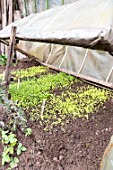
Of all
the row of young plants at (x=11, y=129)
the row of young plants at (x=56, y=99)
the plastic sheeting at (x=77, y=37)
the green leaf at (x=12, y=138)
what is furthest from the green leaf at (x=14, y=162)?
the plastic sheeting at (x=77, y=37)

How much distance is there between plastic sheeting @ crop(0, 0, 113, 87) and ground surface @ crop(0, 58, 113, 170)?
84 centimetres

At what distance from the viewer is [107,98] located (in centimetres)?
299

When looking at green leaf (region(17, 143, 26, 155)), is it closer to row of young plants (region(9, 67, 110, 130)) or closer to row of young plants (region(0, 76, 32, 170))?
row of young plants (region(0, 76, 32, 170))

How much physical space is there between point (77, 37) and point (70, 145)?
0.97 meters

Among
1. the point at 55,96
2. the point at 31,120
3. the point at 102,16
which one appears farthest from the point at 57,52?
the point at 31,120

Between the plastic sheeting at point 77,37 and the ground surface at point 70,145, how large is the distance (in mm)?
835

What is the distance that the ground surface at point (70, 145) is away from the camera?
2.07m

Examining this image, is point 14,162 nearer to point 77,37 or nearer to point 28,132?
point 28,132

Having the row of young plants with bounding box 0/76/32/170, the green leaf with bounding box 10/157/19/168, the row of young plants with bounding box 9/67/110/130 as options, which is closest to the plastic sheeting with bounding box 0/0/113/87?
the row of young plants with bounding box 9/67/110/130

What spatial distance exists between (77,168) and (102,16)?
1.64 m

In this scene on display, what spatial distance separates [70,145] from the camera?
2230 mm

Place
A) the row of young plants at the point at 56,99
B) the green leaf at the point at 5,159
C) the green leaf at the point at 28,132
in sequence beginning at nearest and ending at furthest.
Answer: the green leaf at the point at 5,159
the green leaf at the point at 28,132
the row of young plants at the point at 56,99

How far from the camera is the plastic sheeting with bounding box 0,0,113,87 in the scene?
1.77 m

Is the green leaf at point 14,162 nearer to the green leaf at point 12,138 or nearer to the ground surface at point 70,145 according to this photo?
the ground surface at point 70,145
